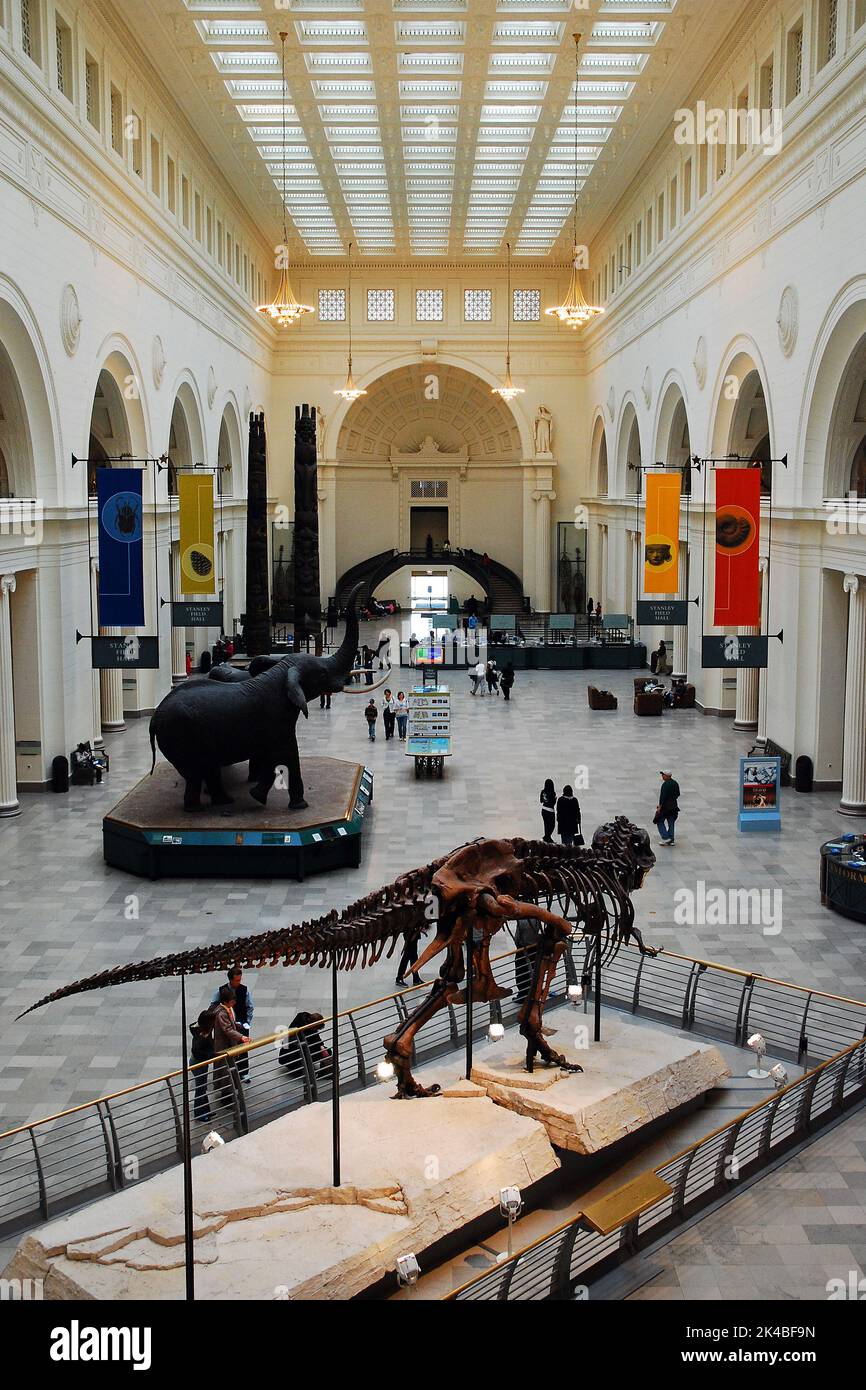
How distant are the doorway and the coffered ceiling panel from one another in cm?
1223

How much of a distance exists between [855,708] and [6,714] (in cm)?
1156

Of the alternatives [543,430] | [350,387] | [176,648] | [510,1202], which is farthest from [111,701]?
[543,430]

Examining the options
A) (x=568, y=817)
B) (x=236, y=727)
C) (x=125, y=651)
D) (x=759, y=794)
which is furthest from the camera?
(x=125, y=651)

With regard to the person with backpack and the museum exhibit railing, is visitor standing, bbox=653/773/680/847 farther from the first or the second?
the museum exhibit railing

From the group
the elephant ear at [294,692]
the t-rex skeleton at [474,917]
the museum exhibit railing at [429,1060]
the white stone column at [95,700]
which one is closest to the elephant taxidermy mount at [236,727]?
the elephant ear at [294,692]

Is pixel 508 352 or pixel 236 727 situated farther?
pixel 508 352

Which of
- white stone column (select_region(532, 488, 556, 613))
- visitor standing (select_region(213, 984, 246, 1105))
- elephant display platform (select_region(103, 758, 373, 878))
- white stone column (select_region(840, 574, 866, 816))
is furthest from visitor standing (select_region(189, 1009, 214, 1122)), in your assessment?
white stone column (select_region(532, 488, 556, 613))

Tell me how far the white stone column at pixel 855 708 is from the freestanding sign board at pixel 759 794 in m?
1.29

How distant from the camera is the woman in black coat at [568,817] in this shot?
49.9ft

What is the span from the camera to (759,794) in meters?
16.9

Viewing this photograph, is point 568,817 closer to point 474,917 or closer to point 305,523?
point 474,917

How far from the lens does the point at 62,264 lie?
1895 centimetres

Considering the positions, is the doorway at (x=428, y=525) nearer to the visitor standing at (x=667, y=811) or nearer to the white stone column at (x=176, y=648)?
the white stone column at (x=176, y=648)
